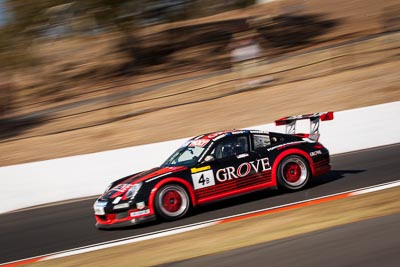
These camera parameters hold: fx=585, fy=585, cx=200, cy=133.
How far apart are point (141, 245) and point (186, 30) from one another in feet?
87.7

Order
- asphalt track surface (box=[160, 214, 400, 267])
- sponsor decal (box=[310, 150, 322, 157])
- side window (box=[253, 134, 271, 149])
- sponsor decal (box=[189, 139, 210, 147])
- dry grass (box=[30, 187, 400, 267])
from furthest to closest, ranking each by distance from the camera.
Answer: sponsor decal (box=[310, 150, 322, 157]), side window (box=[253, 134, 271, 149]), sponsor decal (box=[189, 139, 210, 147]), dry grass (box=[30, 187, 400, 267]), asphalt track surface (box=[160, 214, 400, 267])

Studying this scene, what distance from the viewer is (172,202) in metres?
8.86

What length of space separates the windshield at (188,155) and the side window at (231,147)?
0.25 metres

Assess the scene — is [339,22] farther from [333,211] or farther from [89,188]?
[333,211]

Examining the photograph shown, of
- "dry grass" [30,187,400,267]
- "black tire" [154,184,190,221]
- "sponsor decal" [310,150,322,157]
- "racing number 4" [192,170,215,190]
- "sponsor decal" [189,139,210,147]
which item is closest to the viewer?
"dry grass" [30,187,400,267]

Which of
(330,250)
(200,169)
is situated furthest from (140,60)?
(330,250)

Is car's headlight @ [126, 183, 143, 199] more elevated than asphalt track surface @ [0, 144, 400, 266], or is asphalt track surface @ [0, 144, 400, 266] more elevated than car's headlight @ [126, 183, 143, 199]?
car's headlight @ [126, 183, 143, 199]

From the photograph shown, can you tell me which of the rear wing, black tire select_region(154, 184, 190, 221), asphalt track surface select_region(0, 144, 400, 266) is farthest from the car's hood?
the rear wing

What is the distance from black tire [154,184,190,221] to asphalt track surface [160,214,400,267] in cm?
272

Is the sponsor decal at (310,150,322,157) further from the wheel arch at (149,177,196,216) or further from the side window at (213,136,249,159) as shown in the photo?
the wheel arch at (149,177,196,216)

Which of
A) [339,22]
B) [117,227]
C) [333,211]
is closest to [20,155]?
[117,227]

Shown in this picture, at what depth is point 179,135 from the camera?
17359mm

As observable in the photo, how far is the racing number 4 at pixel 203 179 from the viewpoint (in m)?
8.99

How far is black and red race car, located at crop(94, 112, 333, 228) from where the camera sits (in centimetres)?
866
